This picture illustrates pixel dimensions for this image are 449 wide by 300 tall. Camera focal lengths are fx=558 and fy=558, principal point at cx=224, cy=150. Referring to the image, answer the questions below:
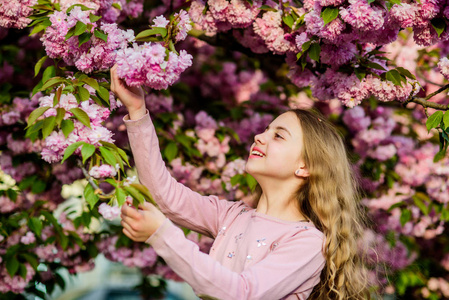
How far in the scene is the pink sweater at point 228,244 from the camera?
5.63ft

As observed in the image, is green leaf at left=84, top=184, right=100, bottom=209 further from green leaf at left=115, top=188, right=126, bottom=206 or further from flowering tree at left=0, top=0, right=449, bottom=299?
green leaf at left=115, top=188, right=126, bottom=206

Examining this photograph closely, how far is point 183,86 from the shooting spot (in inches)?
180

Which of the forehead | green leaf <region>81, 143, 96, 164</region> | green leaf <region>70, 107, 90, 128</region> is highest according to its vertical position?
green leaf <region>81, 143, 96, 164</region>

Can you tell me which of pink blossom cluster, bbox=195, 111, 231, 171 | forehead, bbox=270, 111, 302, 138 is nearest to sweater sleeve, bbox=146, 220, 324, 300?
forehead, bbox=270, 111, 302, 138

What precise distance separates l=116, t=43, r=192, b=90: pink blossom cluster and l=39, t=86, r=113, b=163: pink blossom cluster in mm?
218

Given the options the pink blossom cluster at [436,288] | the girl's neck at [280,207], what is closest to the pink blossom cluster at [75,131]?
the girl's neck at [280,207]

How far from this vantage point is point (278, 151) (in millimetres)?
2215

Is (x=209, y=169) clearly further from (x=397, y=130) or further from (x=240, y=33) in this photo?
(x=397, y=130)

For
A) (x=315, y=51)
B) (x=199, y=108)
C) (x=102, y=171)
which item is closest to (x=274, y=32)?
(x=315, y=51)

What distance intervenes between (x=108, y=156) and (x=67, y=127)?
0.72ft

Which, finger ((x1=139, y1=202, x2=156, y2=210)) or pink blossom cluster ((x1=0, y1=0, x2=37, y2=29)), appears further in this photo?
pink blossom cluster ((x1=0, y1=0, x2=37, y2=29))

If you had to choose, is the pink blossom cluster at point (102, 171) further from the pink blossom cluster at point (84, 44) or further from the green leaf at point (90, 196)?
the pink blossom cluster at point (84, 44)

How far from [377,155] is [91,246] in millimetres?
2269

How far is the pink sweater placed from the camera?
5.63 feet
